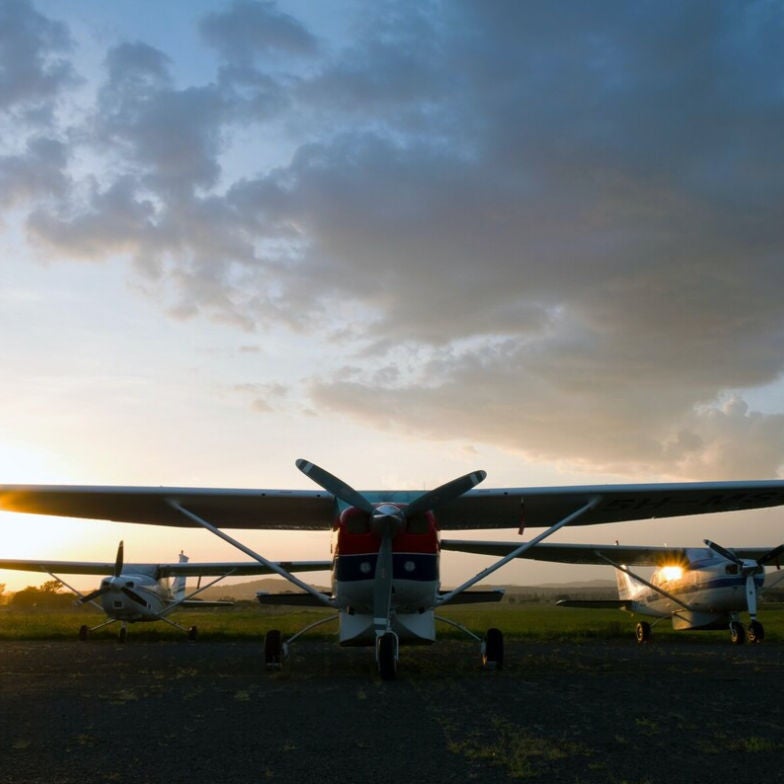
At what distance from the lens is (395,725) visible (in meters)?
6.32

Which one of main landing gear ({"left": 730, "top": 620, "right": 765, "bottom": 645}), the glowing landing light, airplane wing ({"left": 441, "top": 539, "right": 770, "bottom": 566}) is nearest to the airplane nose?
airplane wing ({"left": 441, "top": 539, "right": 770, "bottom": 566})

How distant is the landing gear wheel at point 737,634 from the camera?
20.1 metres

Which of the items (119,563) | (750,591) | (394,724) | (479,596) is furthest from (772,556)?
(119,563)

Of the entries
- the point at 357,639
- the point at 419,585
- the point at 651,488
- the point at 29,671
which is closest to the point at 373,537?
the point at 419,585

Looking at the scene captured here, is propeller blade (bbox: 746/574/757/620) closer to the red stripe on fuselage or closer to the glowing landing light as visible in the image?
the glowing landing light

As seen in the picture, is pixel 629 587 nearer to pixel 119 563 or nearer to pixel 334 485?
pixel 119 563

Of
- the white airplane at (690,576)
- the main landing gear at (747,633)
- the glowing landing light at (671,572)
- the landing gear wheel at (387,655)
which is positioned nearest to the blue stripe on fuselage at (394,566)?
the landing gear wheel at (387,655)

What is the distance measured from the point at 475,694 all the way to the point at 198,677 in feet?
14.6

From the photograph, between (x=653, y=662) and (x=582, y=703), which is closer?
(x=582, y=703)

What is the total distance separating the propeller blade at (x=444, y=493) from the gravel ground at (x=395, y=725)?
7.59ft

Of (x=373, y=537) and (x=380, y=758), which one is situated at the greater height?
(x=373, y=537)

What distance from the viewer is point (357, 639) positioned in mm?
11109

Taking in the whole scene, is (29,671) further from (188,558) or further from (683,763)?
(188,558)

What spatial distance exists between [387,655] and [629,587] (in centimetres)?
1987
